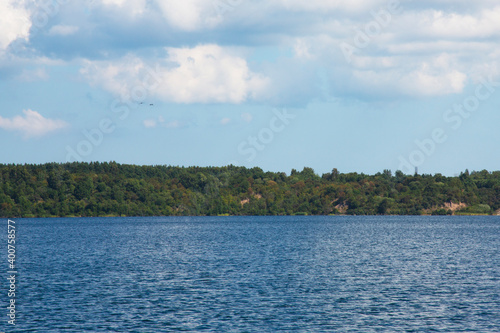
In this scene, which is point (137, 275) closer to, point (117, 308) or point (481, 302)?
point (117, 308)

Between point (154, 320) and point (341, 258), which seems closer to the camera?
point (154, 320)

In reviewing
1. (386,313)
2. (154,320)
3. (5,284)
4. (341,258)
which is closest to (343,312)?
(386,313)

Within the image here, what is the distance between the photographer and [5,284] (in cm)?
6175

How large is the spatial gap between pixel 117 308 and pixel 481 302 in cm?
3172

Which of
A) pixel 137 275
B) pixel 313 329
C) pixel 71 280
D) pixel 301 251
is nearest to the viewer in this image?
pixel 313 329

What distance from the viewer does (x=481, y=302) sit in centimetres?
5216

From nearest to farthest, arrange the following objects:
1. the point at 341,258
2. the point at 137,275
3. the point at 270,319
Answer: the point at 270,319, the point at 137,275, the point at 341,258

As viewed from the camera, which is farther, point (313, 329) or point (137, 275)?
point (137, 275)

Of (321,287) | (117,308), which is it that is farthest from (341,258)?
(117,308)

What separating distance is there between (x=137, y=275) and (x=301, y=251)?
39.8 metres

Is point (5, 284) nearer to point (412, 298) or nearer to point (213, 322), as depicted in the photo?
point (213, 322)

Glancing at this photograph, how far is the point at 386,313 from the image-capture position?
159ft

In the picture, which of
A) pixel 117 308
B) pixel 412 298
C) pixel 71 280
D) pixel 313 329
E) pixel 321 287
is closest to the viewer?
pixel 313 329

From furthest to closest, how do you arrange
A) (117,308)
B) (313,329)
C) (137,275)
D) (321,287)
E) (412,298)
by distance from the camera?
(137,275), (321,287), (412,298), (117,308), (313,329)
